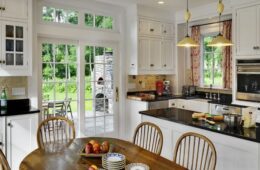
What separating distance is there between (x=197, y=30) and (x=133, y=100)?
2.27m

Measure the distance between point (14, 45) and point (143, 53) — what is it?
96.0 inches

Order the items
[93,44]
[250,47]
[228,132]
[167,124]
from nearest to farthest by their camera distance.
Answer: [228,132] < [167,124] < [250,47] < [93,44]

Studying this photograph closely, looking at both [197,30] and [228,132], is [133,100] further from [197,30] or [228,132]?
[228,132]

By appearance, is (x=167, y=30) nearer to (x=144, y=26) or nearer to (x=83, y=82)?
(x=144, y=26)

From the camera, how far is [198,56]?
18.3ft

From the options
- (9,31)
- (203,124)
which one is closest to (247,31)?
(203,124)

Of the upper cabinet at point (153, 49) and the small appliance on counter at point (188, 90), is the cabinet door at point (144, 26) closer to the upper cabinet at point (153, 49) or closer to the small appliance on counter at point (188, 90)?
the upper cabinet at point (153, 49)

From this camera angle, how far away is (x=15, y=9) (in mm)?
3453

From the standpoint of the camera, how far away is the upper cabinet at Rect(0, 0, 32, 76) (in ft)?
11.1

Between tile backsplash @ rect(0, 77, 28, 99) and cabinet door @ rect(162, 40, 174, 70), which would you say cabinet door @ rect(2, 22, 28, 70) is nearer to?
tile backsplash @ rect(0, 77, 28, 99)

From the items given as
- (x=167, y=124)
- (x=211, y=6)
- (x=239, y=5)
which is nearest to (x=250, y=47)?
(x=239, y=5)

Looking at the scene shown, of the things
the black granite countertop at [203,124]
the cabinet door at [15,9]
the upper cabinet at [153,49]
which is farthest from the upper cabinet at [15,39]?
the upper cabinet at [153,49]

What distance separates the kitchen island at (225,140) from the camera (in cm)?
218

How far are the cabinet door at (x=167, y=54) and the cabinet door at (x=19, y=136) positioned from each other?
2.99 m
